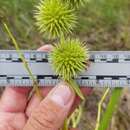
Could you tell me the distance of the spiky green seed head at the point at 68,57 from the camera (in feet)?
6.92

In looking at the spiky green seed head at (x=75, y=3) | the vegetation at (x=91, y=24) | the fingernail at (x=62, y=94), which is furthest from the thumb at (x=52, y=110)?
the vegetation at (x=91, y=24)

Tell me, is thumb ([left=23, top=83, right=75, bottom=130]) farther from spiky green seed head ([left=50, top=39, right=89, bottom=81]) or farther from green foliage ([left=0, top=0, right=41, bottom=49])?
green foliage ([left=0, top=0, right=41, bottom=49])

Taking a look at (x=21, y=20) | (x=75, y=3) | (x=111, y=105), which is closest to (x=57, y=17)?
(x=75, y=3)

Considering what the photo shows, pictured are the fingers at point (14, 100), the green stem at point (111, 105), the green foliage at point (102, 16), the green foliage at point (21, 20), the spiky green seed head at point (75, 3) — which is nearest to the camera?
the spiky green seed head at point (75, 3)

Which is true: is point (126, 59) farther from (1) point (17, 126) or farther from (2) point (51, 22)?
(1) point (17, 126)

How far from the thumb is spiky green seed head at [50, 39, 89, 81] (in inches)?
2.8

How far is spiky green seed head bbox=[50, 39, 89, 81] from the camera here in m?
2.11

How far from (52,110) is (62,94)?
84 millimetres

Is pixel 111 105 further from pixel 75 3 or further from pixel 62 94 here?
pixel 75 3

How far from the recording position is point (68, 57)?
2113 millimetres

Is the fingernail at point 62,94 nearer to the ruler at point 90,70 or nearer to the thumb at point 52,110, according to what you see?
the thumb at point 52,110

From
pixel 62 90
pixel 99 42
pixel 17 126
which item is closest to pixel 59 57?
pixel 62 90

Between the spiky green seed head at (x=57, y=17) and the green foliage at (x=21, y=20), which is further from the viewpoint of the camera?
the green foliage at (x=21, y=20)

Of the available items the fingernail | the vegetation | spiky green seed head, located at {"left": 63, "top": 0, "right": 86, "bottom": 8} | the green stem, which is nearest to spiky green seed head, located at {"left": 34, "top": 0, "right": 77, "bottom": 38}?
spiky green seed head, located at {"left": 63, "top": 0, "right": 86, "bottom": 8}
